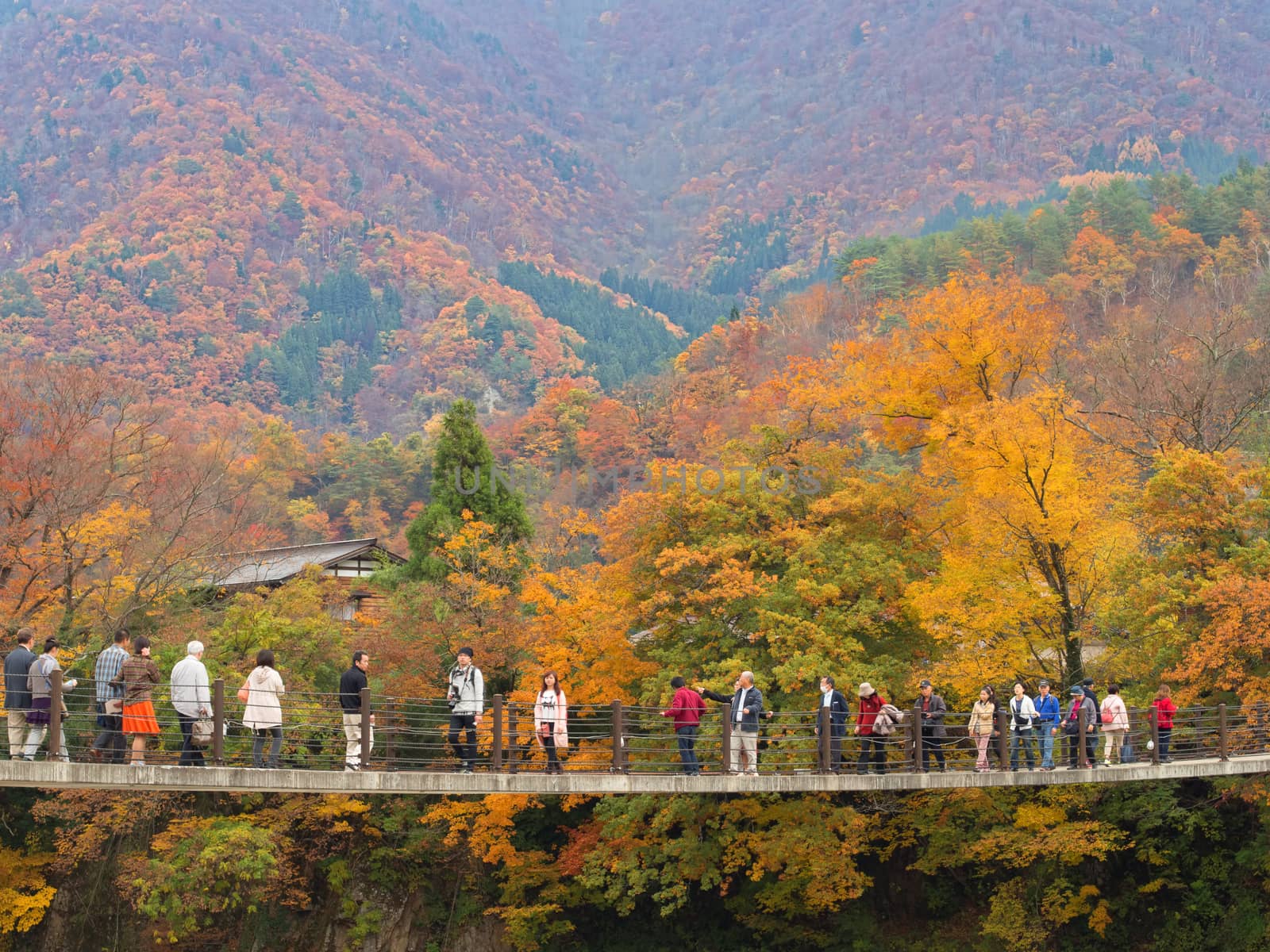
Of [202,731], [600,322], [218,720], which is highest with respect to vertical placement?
[600,322]

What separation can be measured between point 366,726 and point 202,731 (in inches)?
78.0

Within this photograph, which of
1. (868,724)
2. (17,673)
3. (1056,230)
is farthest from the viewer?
(1056,230)

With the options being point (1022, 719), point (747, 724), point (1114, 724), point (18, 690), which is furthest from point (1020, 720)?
point (18, 690)

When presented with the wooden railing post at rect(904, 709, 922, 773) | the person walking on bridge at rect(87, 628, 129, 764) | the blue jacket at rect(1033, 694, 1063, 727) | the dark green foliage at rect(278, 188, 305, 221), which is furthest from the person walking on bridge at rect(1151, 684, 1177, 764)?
the dark green foliage at rect(278, 188, 305, 221)

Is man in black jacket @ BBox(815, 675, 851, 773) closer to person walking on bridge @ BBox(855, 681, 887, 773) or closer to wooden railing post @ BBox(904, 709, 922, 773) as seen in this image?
person walking on bridge @ BBox(855, 681, 887, 773)

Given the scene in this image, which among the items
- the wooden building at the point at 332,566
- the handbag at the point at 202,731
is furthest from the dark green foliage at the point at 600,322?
the handbag at the point at 202,731

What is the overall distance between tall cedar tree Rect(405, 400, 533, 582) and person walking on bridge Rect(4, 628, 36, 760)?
18.6 m

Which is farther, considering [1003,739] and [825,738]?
[1003,739]

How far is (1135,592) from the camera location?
985 inches

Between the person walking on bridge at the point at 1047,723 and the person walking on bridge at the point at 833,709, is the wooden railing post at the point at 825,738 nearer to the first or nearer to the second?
the person walking on bridge at the point at 833,709

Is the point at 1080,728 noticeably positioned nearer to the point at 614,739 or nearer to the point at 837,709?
the point at 837,709

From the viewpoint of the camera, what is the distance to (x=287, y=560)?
43.2 meters

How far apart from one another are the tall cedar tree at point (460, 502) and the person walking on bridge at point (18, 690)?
733 inches

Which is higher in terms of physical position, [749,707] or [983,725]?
[749,707]
